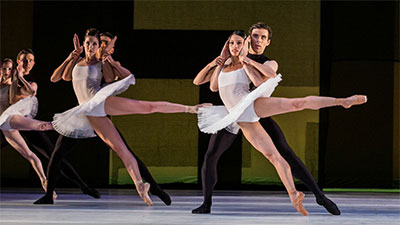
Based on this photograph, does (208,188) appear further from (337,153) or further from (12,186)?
(12,186)

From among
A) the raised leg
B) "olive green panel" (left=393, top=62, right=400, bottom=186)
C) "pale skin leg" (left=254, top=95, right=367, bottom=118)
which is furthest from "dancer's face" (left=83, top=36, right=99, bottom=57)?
"olive green panel" (left=393, top=62, right=400, bottom=186)

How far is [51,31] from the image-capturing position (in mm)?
8117

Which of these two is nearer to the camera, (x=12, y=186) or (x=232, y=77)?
(x=232, y=77)

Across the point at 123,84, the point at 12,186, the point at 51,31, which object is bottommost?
the point at 12,186

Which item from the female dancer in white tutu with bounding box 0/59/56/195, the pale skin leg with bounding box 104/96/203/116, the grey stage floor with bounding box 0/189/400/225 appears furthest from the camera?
the female dancer in white tutu with bounding box 0/59/56/195

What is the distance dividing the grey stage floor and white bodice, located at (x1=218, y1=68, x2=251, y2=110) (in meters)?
0.85

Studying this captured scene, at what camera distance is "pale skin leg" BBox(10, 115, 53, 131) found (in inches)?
247

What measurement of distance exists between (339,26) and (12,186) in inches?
166

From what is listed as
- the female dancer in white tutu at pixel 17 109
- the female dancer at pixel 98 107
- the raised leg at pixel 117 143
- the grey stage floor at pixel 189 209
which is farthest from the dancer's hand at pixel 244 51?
the female dancer in white tutu at pixel 17 109

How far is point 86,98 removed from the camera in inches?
229

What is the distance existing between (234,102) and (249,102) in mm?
195

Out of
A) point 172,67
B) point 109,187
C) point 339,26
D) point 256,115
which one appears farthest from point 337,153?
point 256,115

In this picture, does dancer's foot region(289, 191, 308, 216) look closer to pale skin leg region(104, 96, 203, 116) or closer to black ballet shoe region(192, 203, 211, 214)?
black ballet shoe region(192, 203, 211, 214)

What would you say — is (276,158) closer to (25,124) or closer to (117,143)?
(117,143)
